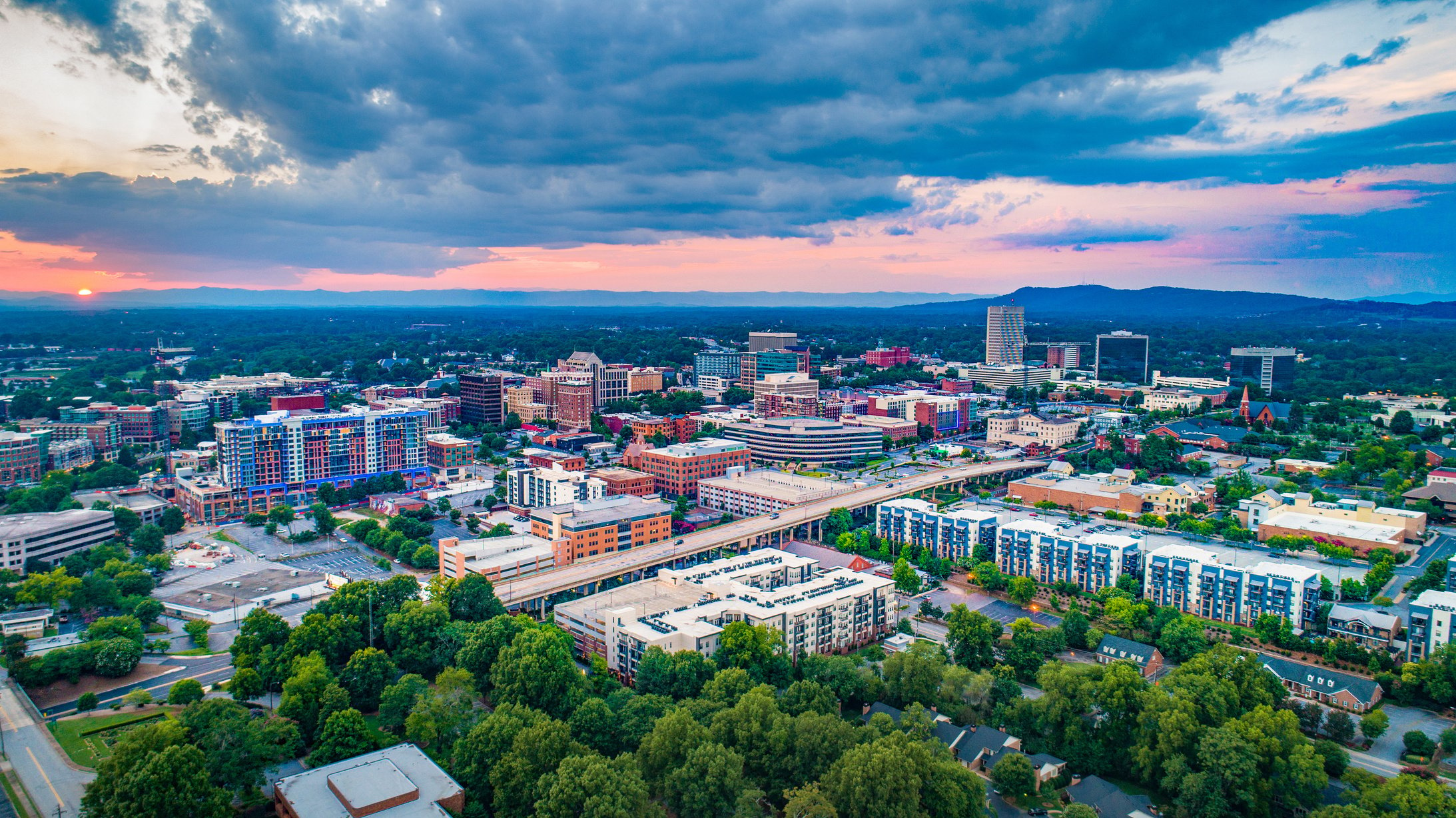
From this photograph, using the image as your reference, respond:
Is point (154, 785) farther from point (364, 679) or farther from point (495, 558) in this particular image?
point (495, 558)

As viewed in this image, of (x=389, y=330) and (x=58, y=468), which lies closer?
(x=58, y=468)

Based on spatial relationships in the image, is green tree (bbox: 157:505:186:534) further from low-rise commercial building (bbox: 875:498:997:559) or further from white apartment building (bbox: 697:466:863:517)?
low-rise commercial building (bbox: 875:498:997:559)

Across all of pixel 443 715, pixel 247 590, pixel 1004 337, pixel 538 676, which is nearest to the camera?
pixel 443 715

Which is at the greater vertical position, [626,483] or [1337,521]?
[1337,521]

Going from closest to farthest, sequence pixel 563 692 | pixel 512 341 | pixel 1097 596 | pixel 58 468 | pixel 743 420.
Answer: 1. pixel 563 692
2. pixel 1097 596
3. pixel 58 468
4. pixel 743 420
5. pixel 512 341

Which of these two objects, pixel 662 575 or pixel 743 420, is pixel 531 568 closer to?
pixel 662 575

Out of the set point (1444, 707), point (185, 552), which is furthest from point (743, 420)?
point (1444, 707)

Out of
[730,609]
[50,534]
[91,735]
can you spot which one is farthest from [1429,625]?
[50,534]
